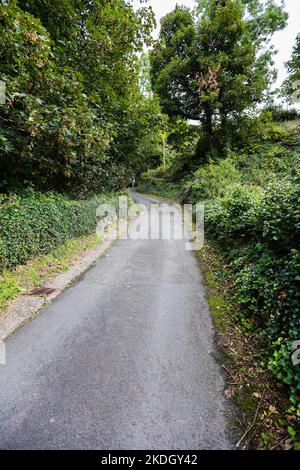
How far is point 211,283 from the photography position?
463 cm

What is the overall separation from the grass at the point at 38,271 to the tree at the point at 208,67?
13826mm

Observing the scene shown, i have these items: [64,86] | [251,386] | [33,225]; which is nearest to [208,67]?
[64,86]

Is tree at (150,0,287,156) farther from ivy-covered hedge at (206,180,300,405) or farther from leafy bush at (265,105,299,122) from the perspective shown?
ivy-covered hedge at (206,180,300,405)

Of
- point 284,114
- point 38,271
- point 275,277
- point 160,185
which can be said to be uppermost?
point 284,114

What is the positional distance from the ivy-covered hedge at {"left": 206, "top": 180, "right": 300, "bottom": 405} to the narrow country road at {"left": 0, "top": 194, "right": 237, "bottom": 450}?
68 centimetres

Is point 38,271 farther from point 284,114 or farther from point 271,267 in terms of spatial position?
point 284,114

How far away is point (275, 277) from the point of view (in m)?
2.94

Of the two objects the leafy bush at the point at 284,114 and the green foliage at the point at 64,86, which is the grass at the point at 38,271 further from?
the leafy bush at the point at 284,114

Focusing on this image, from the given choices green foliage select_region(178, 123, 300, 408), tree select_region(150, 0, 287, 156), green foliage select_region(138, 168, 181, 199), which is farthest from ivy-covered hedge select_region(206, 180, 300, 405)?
green foliage select_region(138, 168, 181, 199)

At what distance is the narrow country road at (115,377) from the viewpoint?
178 centimetres

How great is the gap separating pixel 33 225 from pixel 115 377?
11.7ft

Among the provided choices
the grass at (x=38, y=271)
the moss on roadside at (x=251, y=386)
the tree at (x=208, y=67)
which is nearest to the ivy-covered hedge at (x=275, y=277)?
the moss on roadside at (x=251, y=386)

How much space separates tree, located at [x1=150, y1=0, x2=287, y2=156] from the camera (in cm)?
1398

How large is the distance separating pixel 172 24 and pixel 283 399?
863 inches
